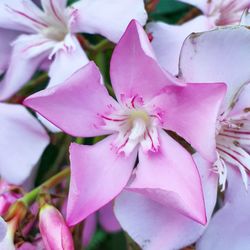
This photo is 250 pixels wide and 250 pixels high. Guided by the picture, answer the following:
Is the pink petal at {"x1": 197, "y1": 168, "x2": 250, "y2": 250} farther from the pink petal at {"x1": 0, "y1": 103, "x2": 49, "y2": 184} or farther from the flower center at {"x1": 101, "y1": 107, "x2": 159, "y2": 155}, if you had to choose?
the pink petal at {"x1": 0, "y1": 103, "x2": 49, "y2": 184}

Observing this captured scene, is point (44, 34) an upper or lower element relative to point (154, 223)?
upper

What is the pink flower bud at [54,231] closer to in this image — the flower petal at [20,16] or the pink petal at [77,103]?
the pink petal at [77,103]

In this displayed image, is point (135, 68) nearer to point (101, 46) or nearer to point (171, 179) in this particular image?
point (171, 179)

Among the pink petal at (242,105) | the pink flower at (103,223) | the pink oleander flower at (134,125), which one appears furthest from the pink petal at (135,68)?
the pink flower at (103,223)

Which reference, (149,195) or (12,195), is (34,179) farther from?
(149,195)

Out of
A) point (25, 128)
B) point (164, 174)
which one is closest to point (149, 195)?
point (164, 174)

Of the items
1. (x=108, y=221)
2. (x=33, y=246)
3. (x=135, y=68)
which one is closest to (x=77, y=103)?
(x=135, y=68)
